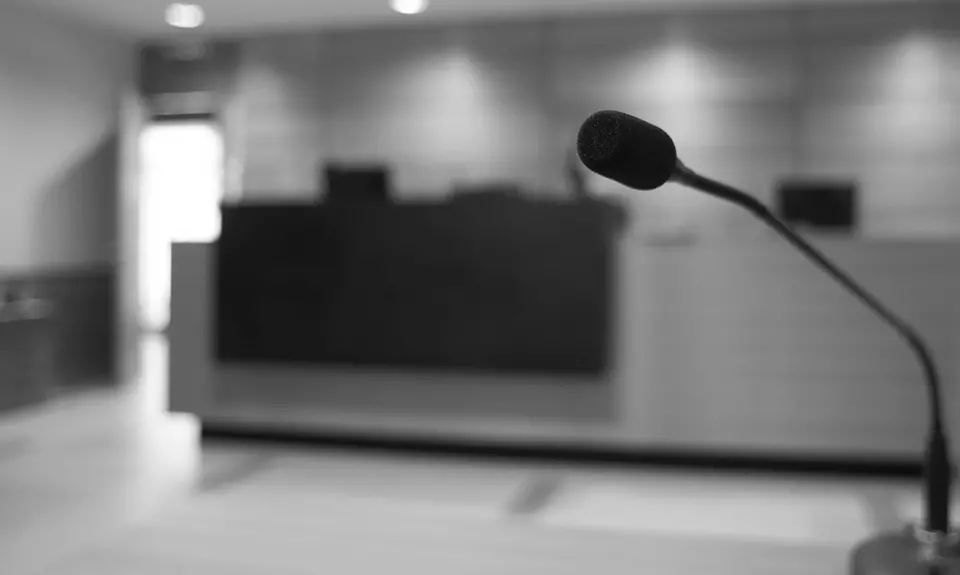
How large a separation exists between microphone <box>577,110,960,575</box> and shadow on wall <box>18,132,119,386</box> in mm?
5532

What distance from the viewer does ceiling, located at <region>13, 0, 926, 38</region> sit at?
5.54 m

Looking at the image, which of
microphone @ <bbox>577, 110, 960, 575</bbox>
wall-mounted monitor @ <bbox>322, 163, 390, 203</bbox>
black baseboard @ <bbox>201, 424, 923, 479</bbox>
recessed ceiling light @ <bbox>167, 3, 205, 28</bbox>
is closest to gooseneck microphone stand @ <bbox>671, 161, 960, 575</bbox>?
microphone @ <bbox>577, 110, 960, 575</bbox>

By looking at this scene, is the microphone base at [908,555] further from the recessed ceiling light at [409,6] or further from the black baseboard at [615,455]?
the recessed ceiling light at [409,6]

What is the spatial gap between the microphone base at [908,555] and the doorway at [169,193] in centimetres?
664

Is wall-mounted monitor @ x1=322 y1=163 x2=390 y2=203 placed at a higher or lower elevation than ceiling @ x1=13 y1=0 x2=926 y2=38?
lower

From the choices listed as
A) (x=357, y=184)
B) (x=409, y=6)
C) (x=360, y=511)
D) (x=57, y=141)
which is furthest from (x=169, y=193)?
(x=360, y=511)

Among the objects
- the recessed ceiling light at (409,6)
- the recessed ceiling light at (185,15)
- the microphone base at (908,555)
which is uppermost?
the recessed ceiling light at (409,6)

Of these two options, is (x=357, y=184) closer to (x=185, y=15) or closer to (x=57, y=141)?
(x=185, y=15)

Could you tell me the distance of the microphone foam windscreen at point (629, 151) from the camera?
0.63 meters

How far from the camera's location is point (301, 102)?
249 inches

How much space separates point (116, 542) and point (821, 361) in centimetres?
319

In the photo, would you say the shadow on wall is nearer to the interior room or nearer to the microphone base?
the interior room

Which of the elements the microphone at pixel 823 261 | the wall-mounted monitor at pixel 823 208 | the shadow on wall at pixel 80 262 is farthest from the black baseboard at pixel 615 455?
the microphone at pixel 823 261

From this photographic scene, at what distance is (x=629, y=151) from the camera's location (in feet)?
2.05
